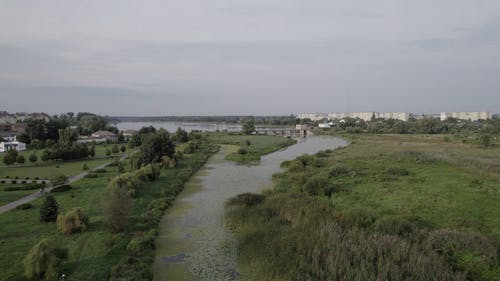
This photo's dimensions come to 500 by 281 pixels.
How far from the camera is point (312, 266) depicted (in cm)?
1152

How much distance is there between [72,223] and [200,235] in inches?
248

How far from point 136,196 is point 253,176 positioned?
12252 millimetres

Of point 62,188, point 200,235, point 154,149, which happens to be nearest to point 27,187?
point 62,188

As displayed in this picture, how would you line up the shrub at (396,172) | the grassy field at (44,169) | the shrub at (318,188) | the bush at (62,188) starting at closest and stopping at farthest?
the shrub at (318,188), the bush at (62,188), the shrub at (396,172), the grassy field at (44,169)

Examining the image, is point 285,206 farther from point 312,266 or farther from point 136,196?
point 136,196

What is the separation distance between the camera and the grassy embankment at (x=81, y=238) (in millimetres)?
12281

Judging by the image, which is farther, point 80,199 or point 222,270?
point 80,199

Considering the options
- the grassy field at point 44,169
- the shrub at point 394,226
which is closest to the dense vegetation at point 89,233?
the grassy field at point 44,169

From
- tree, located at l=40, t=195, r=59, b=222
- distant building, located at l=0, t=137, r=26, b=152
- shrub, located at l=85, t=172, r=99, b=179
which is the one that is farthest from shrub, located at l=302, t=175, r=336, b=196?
distant building, located at l=0, t=137, r=26, b=152

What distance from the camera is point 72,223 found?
15.9m

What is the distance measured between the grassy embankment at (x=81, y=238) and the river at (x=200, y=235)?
39.7 inches

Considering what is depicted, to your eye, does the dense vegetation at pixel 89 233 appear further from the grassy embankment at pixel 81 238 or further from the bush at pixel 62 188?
the bush at pixel 62 188

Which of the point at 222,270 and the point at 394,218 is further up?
the point at 394,218

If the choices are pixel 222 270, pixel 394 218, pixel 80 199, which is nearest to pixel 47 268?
pixel 222 270
